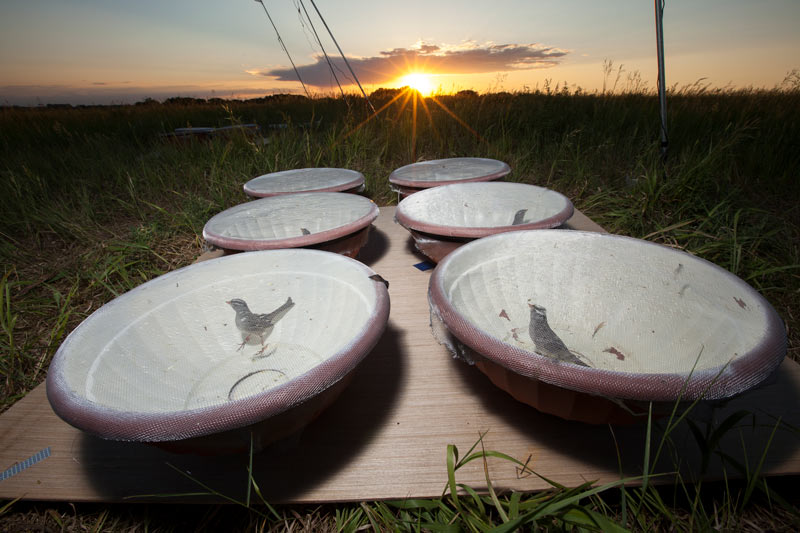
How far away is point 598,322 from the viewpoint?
109cm

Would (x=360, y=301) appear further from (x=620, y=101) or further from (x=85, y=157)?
(x=620, y=101)

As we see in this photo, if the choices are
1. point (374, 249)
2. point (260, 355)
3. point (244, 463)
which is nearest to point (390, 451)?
point (244, 463)

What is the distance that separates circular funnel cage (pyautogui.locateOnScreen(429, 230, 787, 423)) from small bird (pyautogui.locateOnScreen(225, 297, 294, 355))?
0.49 m

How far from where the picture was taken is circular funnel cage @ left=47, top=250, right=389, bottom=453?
1.96 feet

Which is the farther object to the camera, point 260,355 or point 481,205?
point 481,205

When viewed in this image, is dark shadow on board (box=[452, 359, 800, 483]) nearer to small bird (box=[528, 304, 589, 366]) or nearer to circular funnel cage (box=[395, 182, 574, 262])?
small bird (box=[528, 304, 589, 366])

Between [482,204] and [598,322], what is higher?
[482,204]

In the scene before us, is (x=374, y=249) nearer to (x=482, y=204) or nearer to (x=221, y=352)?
(x=482, y=204)

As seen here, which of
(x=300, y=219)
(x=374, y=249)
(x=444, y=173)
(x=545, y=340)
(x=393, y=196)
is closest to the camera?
(x=545, y=340)

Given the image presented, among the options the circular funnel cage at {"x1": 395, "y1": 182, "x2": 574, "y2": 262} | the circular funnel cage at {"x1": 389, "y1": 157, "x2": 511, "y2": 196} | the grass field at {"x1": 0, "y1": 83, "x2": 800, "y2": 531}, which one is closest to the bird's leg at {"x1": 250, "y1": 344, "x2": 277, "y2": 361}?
the grass field at {"x1": 0, "y1": 83, "x2": 800, "y2": 531}

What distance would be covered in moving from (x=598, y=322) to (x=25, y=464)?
4.96ft

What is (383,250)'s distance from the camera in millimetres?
1908

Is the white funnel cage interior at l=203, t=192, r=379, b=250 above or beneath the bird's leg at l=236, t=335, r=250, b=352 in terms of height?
above

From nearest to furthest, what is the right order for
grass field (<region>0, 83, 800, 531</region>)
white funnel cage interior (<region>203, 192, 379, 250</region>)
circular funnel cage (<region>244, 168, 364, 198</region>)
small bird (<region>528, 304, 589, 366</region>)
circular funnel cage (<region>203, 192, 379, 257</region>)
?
grass field (<region>0, 83, 800, 531</region>), small bird (<region>528, 304, 589, 366</region>), circular funnel cage (<region>203, 192, 379, 257</region>), white funnel cage interior (<region>203, 192, 379, 250</region>), circular funnel cage (<region>244, 168, 364, 198</region>)
